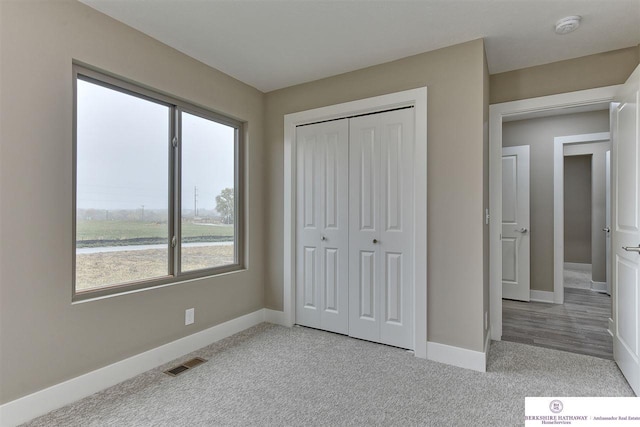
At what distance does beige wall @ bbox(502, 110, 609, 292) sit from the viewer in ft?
13.9

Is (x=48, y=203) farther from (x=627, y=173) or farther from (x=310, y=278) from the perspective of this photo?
(x=627, y=173)

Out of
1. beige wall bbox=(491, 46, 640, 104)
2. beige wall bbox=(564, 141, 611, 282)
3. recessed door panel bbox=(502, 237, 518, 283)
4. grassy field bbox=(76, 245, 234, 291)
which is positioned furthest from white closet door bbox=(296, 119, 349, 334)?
beige wall bbox=(564, 141, 611, 282)

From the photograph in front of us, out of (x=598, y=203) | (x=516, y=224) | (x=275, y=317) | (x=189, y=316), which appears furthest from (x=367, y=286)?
(x=598, y=203)

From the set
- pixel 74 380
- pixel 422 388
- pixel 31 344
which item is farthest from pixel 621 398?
pixel 31 344

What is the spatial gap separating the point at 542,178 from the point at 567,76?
1989mm

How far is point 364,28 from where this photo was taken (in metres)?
2.31

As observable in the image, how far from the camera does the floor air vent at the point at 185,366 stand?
2355mm

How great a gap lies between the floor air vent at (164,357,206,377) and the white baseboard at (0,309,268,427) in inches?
5.7

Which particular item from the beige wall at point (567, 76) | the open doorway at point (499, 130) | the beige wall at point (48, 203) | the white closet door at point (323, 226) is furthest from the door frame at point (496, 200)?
the beige wall at point (48, 203)

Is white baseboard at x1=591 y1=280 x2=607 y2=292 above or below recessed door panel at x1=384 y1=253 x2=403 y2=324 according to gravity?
below

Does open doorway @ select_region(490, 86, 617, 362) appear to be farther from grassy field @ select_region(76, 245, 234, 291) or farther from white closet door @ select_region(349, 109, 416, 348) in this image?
grassy field @ select_region(76, 245, 234, 291)

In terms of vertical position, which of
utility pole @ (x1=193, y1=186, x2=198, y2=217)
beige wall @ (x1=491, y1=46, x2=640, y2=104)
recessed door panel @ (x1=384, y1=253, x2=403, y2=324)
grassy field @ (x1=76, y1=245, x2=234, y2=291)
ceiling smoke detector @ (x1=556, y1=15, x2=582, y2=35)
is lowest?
recessed door panel @ (x1=384, y1=253, x2=403, y2=324)

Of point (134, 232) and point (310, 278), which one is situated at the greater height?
point (134, 232)

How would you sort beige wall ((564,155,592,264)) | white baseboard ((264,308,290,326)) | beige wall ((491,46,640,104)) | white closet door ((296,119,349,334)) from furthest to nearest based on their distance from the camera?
1. beige wall ((564,155,592,264))
2. white baseboard ((264,308,290,326))
3. white closet door ((296,119,349,334))
4. beige wall ((491,46,640,104))
